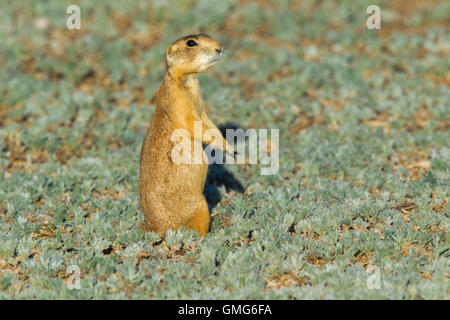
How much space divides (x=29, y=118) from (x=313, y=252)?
6047 mm

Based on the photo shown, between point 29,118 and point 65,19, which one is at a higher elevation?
point 65,19

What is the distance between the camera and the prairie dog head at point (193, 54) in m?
6.19

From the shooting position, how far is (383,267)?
5.84 meters

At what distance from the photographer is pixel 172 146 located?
6203 millimetres

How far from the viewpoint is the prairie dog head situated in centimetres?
619

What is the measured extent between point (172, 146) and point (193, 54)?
0.99 metres

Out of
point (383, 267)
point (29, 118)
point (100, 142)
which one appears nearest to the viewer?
point (383, 267)

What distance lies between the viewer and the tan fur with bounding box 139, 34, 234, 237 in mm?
6215

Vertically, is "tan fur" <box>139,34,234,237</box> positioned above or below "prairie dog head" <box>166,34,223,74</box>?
below

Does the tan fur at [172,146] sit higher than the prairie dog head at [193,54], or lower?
lower

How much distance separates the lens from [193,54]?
246 inches

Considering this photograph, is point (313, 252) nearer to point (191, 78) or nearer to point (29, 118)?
point (191, 78)

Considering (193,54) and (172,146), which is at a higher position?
(193,54)
